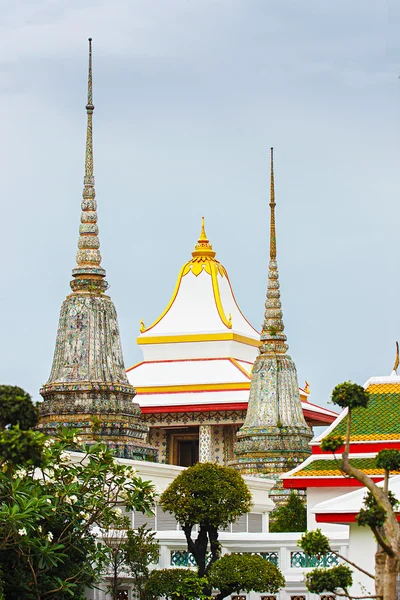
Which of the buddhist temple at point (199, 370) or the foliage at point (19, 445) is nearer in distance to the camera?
the foliage at point (19, 445)

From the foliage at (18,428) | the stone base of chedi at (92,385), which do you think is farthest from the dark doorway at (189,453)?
the foliage at (18,428)

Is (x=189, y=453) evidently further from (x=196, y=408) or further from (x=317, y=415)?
(x=317, y=415)

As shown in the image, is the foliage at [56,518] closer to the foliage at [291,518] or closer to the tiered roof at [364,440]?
the tiered roof at [364,440]

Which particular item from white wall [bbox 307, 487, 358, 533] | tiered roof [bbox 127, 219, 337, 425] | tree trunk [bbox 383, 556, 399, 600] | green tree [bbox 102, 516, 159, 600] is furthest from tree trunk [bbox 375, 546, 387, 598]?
tiered roof [bbox 127, 219, 337, 425]

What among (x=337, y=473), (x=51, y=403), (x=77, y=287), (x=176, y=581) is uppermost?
(x=77, y=287)

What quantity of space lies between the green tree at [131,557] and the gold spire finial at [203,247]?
1006 inches

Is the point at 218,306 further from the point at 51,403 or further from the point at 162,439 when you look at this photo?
the point at 51,403

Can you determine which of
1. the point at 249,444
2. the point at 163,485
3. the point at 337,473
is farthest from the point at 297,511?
the point at 249,444

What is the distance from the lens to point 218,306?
46.3 meters

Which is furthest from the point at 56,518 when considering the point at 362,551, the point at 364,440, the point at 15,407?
the point at 364,440

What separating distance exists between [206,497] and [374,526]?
6.31 m

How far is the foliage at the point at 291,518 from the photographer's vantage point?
28.3m

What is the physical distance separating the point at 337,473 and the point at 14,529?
825cm

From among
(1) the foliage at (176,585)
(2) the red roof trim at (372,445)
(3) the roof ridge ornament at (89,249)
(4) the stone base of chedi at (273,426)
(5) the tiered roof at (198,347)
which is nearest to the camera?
(1) the foliage at (176,585)
